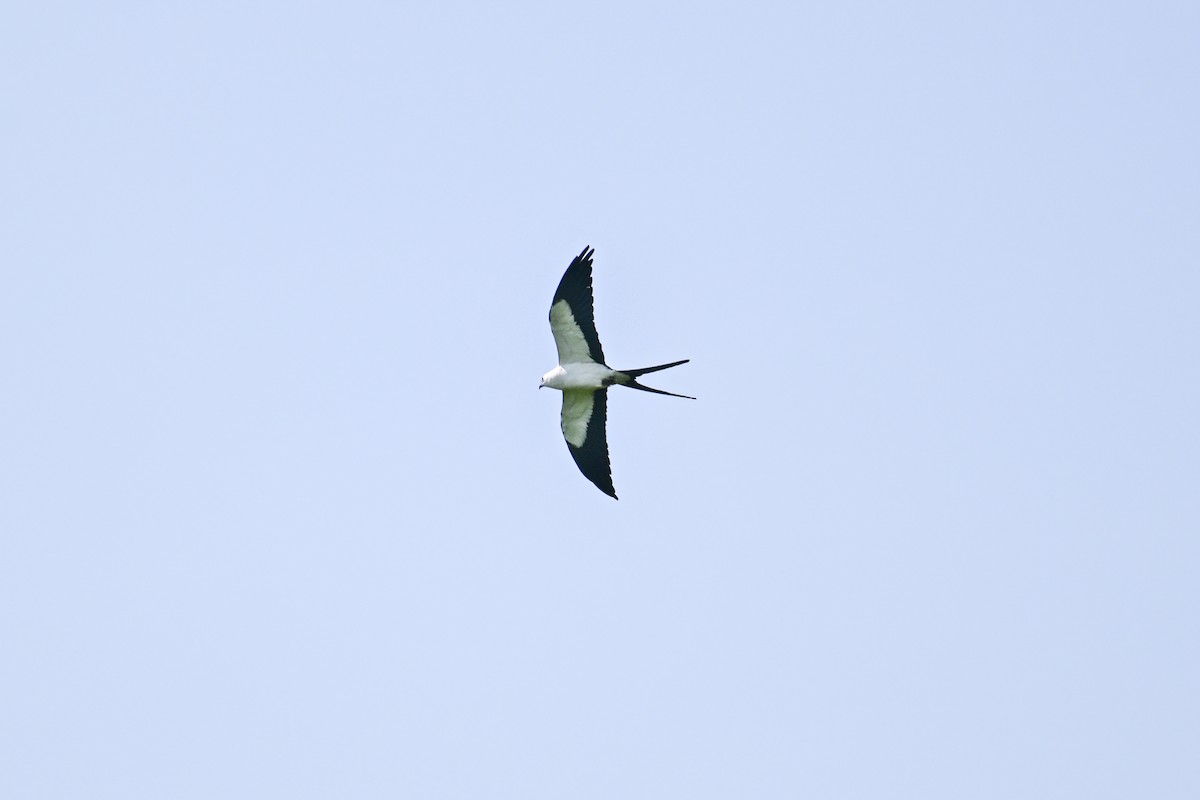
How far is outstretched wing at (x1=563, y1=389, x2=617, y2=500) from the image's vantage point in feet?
107

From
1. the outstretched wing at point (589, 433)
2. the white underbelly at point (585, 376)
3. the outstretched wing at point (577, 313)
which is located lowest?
the outstretched wing at point (589, 433)

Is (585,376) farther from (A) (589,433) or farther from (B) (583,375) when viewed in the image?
(A) (589,433)

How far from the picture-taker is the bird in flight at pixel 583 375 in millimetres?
31484

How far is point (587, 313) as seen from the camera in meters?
31.5

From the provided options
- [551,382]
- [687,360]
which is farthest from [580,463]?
[687,360]

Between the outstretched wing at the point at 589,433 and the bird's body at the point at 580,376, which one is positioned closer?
the bird's body at the point at 580,376

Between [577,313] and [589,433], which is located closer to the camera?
[577,313]

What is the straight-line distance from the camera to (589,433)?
3275cm

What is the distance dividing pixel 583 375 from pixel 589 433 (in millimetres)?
1181

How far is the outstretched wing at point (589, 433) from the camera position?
3256cm

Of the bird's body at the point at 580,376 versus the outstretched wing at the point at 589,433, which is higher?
the bird's body at the point at 580,376

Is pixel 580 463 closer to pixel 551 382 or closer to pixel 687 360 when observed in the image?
pixel 551 382

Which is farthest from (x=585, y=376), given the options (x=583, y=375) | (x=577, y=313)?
(x=577, y=313)

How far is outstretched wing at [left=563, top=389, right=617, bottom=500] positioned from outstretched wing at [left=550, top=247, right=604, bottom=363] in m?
0.83
